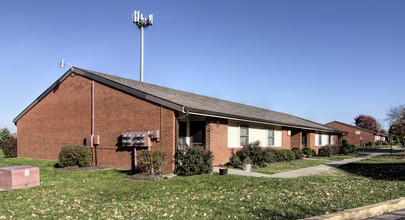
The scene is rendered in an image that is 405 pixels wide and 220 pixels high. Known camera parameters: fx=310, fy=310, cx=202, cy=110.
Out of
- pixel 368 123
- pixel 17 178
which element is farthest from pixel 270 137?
pixel 368 123

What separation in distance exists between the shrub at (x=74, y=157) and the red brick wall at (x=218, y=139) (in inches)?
234

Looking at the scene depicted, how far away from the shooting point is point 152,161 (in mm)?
12016

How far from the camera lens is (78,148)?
14930 millimetres

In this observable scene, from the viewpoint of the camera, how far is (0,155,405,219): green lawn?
6562 millimetres

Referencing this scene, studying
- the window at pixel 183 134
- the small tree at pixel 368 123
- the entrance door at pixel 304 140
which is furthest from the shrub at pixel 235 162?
the small tree at pixel 368 123

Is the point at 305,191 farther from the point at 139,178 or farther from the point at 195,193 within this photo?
the point at 139,178

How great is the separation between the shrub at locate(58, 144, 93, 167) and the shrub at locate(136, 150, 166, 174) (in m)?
4.09

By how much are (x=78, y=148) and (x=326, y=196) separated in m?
11.4

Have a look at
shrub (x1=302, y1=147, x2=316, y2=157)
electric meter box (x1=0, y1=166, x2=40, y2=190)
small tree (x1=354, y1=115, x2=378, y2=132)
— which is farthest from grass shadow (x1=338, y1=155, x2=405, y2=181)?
small tree (x1=354, y1=115, x2=378, y2=132)

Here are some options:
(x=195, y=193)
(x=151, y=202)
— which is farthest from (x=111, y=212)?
(x=195, y=193)

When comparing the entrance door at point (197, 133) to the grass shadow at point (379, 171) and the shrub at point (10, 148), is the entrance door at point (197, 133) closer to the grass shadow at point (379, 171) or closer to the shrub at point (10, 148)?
the grass shadow at point (379, 171)

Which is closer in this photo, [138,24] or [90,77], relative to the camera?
[90,77]

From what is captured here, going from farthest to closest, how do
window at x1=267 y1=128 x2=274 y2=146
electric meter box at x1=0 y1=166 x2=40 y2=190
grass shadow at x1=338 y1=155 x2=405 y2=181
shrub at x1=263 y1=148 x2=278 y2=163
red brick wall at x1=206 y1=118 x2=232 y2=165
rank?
window at x1=267 y1=128 x2=274 y2=146 < shrub at x1=263 y1=148 x2=278 y2=163 < red brick wall at x1=206 y1=118 x2=232 y2=165 < grass shadow at x1=338 y1=155 x2=405 y2=181 < electric meter box at x1=0 y1=166 x2=40 y2=190

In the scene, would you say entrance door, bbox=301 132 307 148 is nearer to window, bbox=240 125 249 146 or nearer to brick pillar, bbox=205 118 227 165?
window, bbox=240 125 249 146
